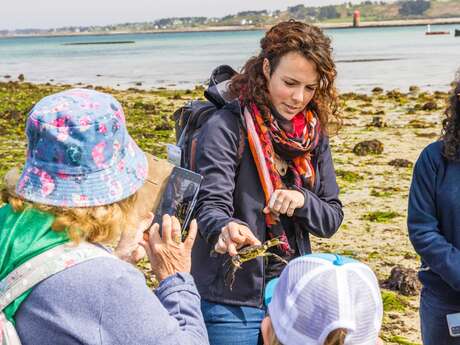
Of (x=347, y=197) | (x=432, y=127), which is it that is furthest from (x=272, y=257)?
(x=432, y=127)

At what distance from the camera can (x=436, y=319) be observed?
3770mm

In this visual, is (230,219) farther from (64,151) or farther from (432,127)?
(432,127)

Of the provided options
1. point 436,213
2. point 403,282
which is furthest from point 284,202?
point 403,282

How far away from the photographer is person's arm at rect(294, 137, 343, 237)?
11.6ft

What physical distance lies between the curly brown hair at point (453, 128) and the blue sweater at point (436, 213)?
54mm

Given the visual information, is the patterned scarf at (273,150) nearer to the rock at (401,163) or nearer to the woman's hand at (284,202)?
→ the woman's hand at (284,202)

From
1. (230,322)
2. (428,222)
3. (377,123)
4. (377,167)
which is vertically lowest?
(377,123)

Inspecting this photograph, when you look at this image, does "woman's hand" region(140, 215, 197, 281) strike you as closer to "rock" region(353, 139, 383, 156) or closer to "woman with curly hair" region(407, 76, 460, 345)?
"woman with curly hair" region(407, 76, 460, 345)

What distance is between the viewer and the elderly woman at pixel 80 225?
2.17 m

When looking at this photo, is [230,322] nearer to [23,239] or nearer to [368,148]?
[23,239]

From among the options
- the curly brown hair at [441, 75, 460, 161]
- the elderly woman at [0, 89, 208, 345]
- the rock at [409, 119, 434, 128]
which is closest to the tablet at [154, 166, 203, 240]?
the elderly woman at [0, 89, 208, 345]

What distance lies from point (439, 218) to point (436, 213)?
37 mm

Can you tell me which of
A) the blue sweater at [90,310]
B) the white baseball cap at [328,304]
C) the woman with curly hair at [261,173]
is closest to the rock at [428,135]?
the woman with curly hair at [261,173]

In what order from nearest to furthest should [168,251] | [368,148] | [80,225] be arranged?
[80,225]
[168,251]
[368,148]
